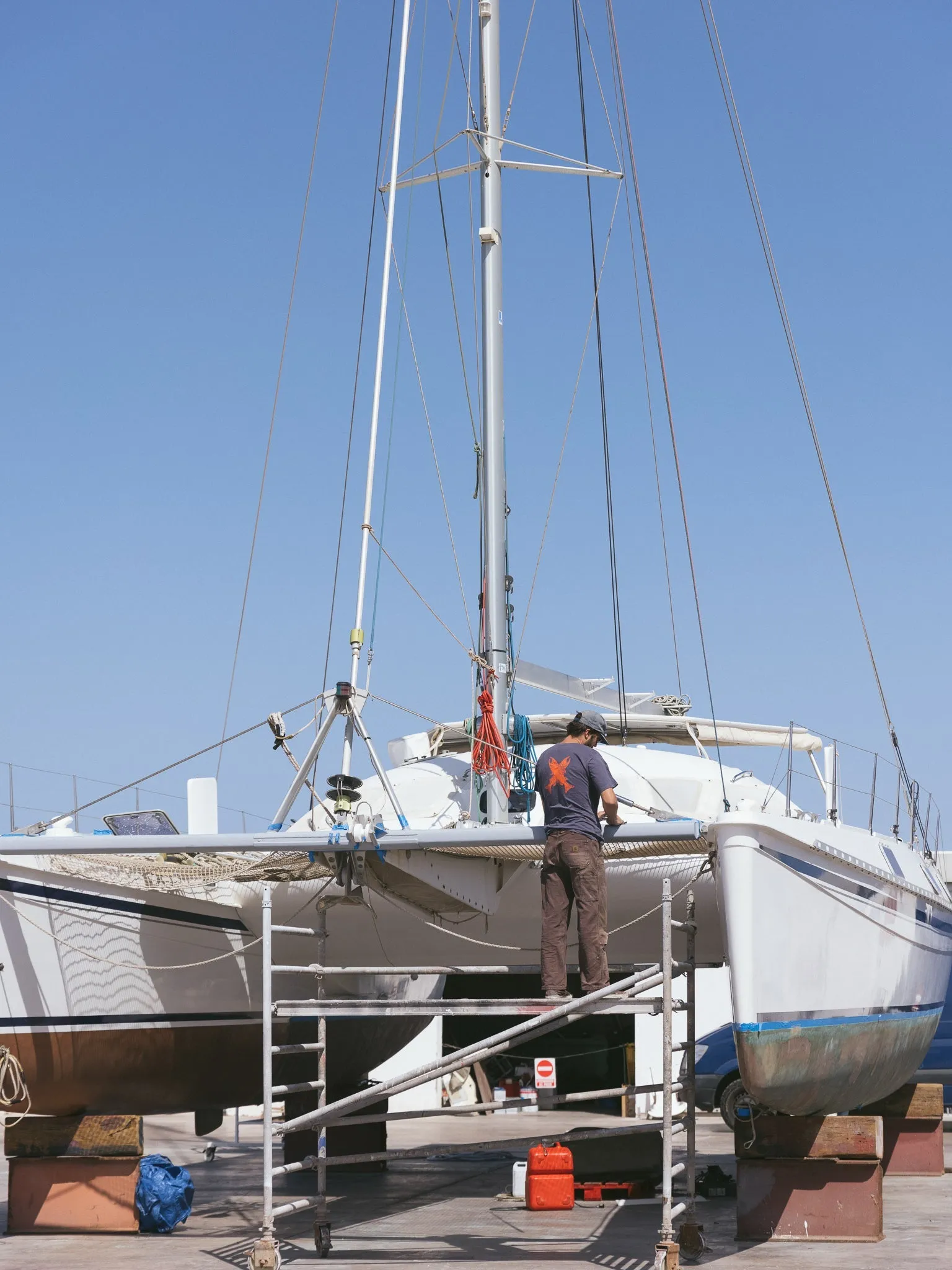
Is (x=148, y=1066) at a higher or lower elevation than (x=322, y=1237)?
higher

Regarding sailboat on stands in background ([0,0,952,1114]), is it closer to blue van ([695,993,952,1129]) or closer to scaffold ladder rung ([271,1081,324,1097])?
scaffold ladder rung ([271,1081,324,1097])

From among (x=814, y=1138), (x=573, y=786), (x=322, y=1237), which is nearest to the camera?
(x=573, y=786)

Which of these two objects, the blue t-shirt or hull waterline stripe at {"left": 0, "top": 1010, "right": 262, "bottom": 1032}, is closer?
the blue t-shirt

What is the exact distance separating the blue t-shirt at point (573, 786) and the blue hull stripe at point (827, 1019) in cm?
110

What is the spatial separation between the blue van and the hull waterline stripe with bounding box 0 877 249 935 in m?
4.30

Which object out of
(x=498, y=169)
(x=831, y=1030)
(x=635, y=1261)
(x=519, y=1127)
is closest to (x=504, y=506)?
(x=498, y=169)

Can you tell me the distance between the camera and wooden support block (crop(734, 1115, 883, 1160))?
24.4 feet

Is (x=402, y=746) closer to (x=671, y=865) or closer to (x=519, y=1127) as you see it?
(x=671, y=865)

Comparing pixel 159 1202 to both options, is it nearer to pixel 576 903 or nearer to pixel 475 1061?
pixel 475 1061

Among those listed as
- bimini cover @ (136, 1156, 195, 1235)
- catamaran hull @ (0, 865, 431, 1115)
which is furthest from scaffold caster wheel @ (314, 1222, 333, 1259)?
catamaran hull @ (0, 865, 431, 1115)

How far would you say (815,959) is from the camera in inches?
273

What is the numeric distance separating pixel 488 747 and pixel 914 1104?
4.29 meters

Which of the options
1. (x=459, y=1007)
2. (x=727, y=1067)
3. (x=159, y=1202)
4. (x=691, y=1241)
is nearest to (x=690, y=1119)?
(x=691, y=1241)

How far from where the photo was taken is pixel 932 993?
372 inches
